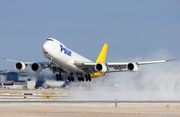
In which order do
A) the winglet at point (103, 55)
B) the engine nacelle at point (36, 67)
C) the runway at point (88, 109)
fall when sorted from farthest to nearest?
the winglet at point (103, 55), the engine nacelle at point (36, 67), the runway at point (88, 109)

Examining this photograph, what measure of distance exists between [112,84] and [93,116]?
26978 mm

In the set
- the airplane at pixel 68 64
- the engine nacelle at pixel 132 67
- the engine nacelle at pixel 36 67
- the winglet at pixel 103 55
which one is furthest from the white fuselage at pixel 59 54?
the winglet at pixel 103 55

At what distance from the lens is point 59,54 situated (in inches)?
1522

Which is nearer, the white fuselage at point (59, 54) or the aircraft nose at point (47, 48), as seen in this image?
the aircraft nose at point (47, 48)

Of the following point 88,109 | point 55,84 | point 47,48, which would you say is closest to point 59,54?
point 47,48

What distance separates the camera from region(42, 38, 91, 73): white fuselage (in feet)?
123

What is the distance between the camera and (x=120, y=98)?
160ft

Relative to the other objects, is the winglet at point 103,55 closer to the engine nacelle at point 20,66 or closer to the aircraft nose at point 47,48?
the engine nacelle at point 20,66

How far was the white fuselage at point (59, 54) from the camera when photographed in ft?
123

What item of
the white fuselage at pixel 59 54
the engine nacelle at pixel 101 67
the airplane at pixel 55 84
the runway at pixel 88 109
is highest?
the white fuselage at pixel 59 54

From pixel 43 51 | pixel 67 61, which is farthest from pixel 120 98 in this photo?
pixel 43 51

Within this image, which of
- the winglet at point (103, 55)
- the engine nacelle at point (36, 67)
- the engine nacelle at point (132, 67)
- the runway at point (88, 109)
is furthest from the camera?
the winglet at point (103, 55)

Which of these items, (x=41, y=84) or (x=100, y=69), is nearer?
(x=100, y=69)

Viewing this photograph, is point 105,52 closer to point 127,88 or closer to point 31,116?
point 127,88
